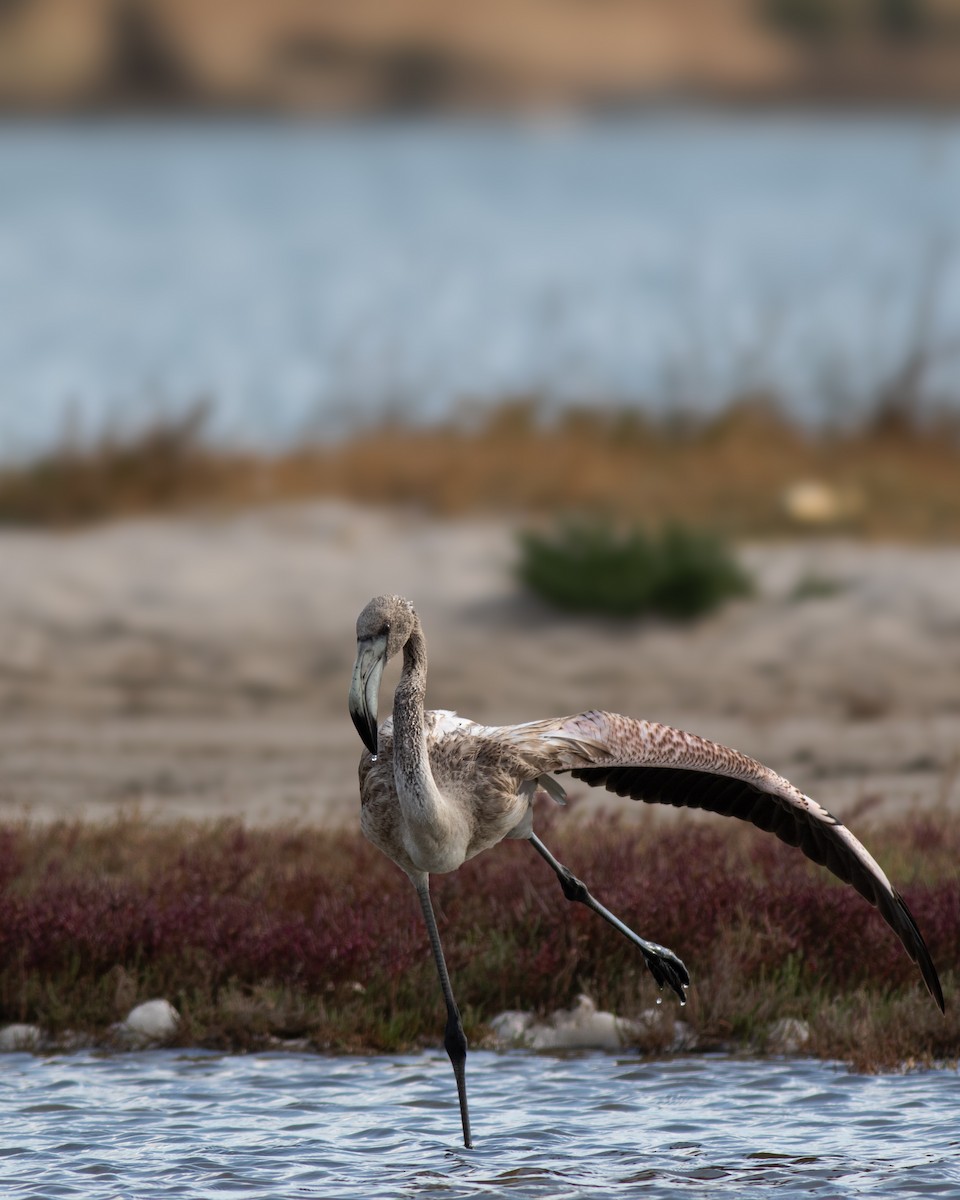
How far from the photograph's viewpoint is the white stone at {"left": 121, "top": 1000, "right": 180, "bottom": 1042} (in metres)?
6.50

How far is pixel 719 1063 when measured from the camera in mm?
6375

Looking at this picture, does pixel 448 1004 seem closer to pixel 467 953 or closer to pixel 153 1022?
pixel 467 953

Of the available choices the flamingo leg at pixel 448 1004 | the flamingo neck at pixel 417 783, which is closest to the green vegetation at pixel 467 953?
the flamingo leg at pixel 448 1004

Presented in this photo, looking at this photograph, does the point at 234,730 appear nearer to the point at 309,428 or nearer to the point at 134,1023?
the point at 134,1023

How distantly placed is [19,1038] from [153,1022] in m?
0.42

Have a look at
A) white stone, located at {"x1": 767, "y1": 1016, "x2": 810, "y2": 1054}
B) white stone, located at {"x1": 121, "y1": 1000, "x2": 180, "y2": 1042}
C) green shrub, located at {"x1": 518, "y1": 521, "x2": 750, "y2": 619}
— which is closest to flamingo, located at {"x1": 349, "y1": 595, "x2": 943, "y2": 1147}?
white stone, located at {"x1": 767, "y1": 1016, "x2": 810, "y2": 1054}

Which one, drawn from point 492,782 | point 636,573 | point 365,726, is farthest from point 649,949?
point 636,573

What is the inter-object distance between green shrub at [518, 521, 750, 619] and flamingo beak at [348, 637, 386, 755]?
7.95 metres

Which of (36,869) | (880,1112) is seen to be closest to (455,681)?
(36,869)

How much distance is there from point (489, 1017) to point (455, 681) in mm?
5360

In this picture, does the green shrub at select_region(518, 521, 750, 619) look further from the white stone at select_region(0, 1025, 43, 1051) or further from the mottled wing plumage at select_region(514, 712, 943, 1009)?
the mottled wing plumage at select_region(514, 712, 943, 1009)

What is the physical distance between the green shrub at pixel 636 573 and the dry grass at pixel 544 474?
2187 millimetres

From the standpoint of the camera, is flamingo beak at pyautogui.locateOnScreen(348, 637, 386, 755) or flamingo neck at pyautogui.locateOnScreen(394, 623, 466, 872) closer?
flamingo beak at pyautogui.locateOnScreen(348, 637, 386, 755)

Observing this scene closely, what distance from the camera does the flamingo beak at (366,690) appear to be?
4.88 meters
